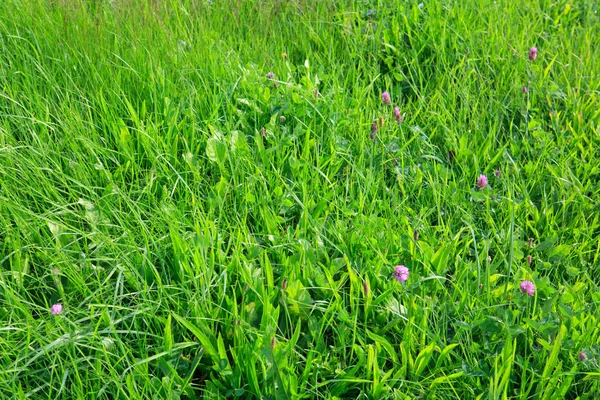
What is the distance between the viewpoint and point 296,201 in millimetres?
2305

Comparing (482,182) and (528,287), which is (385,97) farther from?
(528,287)

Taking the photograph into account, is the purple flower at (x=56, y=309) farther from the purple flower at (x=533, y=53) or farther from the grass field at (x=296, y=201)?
→ the purple flower at (x=533, y=53)

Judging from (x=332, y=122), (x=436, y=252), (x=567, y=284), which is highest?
(x=332, y=122)

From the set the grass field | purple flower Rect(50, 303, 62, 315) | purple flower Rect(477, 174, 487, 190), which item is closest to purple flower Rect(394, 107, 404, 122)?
the grass field

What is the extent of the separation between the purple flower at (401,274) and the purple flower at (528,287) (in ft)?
1.10

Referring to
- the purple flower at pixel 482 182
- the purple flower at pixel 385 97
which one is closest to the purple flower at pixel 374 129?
the purple flower at pixel 385 97

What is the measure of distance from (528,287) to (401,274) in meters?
0.37

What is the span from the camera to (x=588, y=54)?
3291 mm

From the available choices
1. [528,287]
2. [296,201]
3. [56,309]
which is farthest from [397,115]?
[56,309]

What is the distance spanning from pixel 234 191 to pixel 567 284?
116 cm

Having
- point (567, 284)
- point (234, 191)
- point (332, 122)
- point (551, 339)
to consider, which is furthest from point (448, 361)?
point (332, 122)

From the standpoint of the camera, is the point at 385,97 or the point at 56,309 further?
the point at 385,97

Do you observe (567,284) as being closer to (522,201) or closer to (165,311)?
(522,201)

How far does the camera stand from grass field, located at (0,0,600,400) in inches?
70.4
